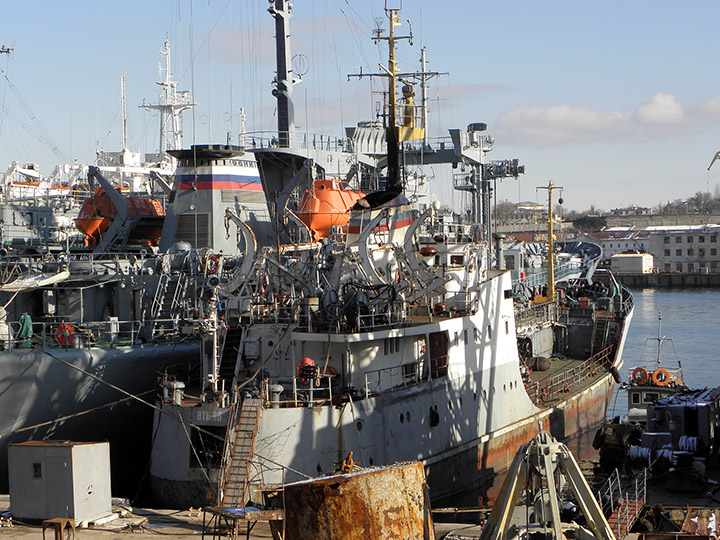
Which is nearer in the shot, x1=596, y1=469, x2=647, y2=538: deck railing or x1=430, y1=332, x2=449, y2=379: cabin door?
x1=596, y1=469, x2=647, y2=538: deck railing

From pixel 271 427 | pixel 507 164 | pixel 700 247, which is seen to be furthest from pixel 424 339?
pixel 700 247

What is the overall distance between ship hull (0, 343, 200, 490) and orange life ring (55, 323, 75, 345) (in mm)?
257

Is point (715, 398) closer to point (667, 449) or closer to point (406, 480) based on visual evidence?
point (667, 449)

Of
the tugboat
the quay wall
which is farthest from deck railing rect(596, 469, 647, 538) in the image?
the quay wall

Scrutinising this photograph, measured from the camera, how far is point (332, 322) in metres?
21.8

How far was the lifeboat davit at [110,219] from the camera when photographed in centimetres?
3578

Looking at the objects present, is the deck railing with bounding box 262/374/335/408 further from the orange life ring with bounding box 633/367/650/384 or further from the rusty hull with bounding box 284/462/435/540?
the orange life ring with bounding box 633/367/650/384

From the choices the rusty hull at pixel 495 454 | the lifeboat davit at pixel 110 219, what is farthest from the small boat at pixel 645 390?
the lifeboat davit at pixel 110 219

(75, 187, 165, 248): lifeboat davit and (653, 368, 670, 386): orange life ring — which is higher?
(75, 187, 165, 248): lifeboat davit

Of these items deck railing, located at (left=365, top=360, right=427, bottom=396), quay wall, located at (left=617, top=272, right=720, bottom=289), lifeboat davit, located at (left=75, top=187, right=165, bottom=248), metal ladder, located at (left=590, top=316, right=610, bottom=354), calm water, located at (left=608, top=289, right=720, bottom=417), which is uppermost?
lifeboat davit, located at (left=75, top=187, right=165, bottom=248)

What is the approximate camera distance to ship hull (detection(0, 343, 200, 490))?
23.5 metres

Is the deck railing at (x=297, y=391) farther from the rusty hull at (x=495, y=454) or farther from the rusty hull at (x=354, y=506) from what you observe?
the rusty hull at (x=354, y=506)

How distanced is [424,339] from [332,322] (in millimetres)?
3071

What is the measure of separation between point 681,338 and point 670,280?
160ft
